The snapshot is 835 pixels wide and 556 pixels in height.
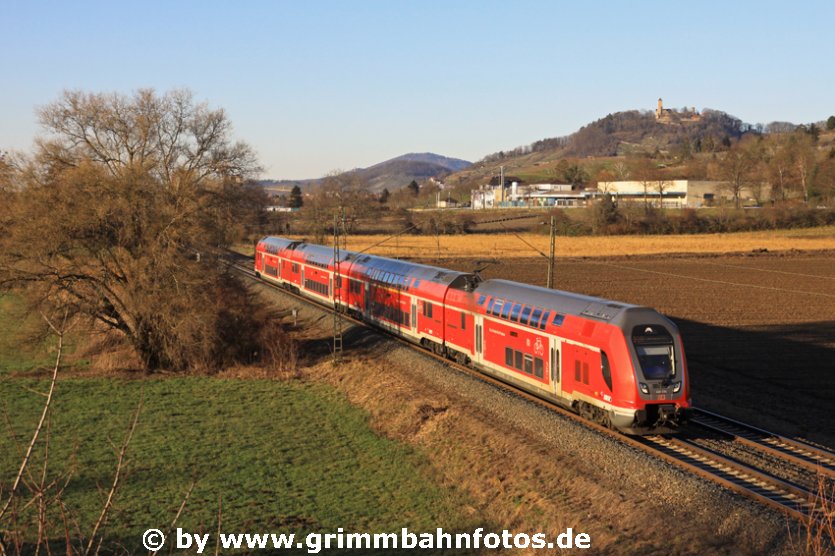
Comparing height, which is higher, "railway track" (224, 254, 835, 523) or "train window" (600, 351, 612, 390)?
"train window" (600, 351, 612, 390)

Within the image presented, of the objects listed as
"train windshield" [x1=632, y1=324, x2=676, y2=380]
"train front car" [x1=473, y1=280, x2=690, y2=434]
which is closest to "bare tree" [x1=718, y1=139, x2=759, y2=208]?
"train front car" [x1=473, y1=280, x2=690, y2=434]

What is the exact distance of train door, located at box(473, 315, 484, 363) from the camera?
31.0 meters

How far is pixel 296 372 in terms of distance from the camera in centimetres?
3916

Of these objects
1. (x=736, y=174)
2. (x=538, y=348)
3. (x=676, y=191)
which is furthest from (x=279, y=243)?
(x=676, y=191)

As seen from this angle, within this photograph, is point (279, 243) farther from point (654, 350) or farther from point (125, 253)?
point (654, 350)

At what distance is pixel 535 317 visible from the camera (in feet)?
87.9

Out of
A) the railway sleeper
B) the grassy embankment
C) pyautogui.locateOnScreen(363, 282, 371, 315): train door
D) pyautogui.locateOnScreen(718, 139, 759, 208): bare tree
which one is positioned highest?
pyautogui.locateOnScreen(718, 139, 759, 208): bare tree

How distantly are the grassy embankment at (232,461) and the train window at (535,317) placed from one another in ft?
19.5

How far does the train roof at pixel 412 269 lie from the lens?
1395 inches

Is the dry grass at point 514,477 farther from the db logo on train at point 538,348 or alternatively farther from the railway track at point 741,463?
the db logo on train at point 538,348

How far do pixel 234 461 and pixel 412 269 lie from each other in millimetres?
17054

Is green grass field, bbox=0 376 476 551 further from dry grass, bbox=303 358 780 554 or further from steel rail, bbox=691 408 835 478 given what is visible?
steel rail, bbox=691 408 835 478

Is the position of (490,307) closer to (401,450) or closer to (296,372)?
(401,450)

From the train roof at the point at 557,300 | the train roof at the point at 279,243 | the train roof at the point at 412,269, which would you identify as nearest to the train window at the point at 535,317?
the train roof at the point at 557,300
